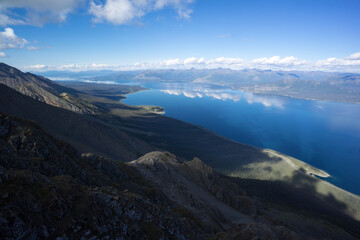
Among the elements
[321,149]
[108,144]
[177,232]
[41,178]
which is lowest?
[321,149]

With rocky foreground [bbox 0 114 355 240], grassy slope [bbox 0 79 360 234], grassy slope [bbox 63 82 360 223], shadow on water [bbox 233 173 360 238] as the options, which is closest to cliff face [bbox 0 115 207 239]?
rocky foreground [bbox 0 114 355 240]

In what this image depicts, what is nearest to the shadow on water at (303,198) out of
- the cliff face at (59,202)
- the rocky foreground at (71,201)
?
the rocky foreground at (71,201)

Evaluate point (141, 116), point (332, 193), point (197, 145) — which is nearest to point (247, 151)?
point (197, 145)

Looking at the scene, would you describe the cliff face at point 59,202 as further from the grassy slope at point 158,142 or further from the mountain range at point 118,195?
the grassy slope at point 158,142

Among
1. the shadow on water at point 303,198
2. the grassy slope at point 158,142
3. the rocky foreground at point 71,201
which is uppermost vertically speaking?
the rocky foreground at point 71,201

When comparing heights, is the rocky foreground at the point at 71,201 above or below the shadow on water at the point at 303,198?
above

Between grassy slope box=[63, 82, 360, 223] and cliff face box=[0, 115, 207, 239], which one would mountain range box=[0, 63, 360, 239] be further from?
grassy slope box=[63, 82, 360, 223]

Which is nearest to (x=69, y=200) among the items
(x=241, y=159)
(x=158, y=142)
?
(x=241, y=159)

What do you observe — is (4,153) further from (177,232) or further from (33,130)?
(177,232)

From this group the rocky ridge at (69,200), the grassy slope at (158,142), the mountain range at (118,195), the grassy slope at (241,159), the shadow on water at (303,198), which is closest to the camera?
the rocky ridge at (69,200)

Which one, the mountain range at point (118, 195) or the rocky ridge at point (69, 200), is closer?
the rocky ridge at point (69, 200)

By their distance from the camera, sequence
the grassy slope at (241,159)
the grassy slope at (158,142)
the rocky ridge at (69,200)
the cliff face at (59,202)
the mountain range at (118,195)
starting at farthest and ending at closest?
the grassy slope at (241,159)
the grassy slope at (158,142)
the mountain range at (118,195)
the rocky ridge at (69,200)
the cliff face at (59,202)
